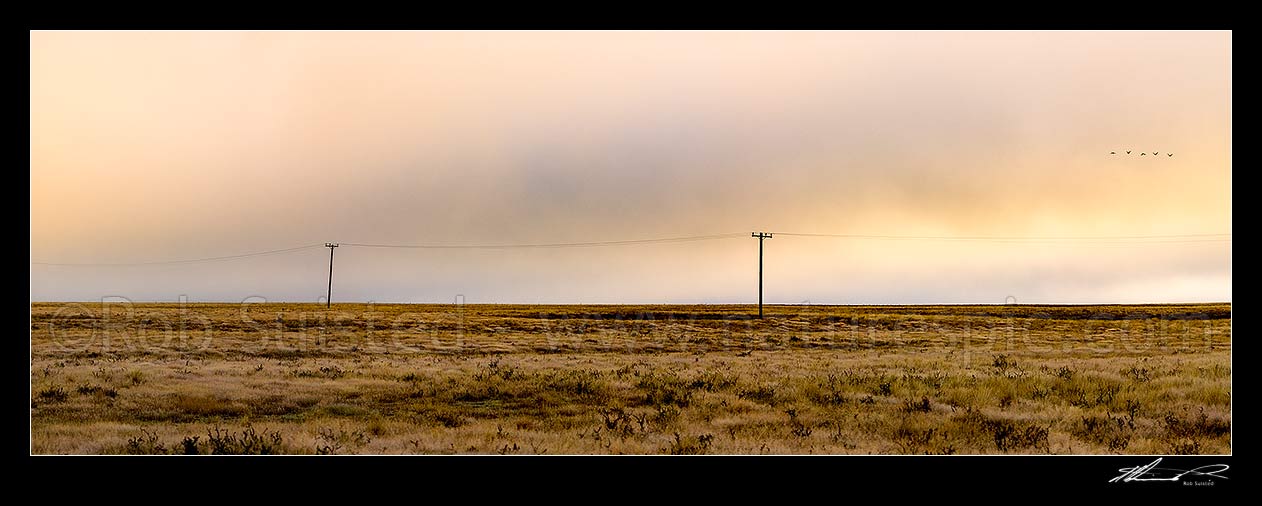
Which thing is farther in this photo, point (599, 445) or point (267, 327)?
point (267, 327)

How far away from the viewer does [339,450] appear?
36.9 ft

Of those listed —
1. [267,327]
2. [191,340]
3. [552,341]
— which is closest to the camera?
[191,340]

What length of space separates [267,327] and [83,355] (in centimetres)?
1838

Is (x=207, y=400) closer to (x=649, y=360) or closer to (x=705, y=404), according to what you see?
(x=705, y=404)

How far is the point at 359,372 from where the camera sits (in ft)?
69.2
